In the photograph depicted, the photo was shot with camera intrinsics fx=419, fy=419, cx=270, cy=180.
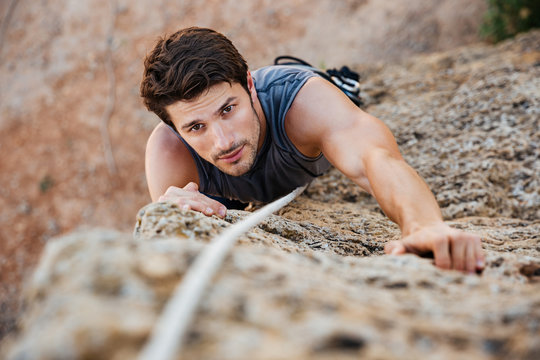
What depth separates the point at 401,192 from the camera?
137 cm

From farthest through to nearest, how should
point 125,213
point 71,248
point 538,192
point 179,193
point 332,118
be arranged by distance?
point 125,213 → point 538,192 → point 332,118 → point 179,193 → point 71,248

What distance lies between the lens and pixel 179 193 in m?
1.53

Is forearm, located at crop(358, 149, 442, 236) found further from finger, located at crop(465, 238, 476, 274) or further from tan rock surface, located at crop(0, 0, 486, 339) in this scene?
tan rock surface, located at crop(0, 0, 486, 339)

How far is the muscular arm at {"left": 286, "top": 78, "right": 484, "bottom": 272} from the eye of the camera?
3.37 feet

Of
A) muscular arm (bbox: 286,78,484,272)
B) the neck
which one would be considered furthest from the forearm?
the neck

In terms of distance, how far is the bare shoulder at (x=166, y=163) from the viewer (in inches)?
85.4

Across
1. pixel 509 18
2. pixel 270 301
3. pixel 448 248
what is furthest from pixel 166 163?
pixel 509 18

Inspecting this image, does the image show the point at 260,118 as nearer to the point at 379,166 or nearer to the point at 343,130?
the point at 343,130

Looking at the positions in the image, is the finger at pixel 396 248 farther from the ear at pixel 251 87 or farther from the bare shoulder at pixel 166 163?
the bare shoulder at pixel 166 163

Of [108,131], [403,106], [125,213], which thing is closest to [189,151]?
[403,106]

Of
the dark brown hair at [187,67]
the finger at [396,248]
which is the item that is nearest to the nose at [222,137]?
the dark brown hair at [187,67]

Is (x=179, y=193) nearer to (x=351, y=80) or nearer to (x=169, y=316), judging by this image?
(x=169, y=316)

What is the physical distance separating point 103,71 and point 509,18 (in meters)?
6.13

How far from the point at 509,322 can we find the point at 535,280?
43 centimetres
